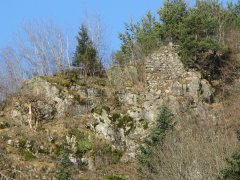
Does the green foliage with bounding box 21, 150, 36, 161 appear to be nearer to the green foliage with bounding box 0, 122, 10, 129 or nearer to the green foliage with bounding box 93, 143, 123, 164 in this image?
the green foliage with bounding box 0, 122, 10, 129

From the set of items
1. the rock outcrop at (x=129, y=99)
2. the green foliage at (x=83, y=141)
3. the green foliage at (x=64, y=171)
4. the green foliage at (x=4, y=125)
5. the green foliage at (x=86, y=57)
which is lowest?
the green foliage at (x=64, y=171)

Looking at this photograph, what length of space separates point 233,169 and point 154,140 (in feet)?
22.1

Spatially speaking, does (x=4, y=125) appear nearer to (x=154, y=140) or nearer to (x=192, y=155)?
(x=154, y=140)

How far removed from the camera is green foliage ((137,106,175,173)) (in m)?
25.2

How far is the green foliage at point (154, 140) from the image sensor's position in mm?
25219

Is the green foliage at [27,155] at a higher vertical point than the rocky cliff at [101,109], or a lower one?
lower

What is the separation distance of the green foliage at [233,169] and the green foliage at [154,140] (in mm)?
5257

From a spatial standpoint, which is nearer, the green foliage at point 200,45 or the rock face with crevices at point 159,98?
the rock face with crevices at point 159,98

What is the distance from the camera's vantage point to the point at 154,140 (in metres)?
26.2

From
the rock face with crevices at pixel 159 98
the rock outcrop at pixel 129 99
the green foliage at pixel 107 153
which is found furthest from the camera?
the rock outcrop at pixel 129 99

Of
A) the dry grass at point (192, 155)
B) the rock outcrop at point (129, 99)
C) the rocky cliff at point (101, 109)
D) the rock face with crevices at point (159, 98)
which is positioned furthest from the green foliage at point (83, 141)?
the dry grass at point (192, 155)

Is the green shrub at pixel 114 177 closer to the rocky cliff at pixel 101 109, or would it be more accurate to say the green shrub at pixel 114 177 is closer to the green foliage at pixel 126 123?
the rocky cliff at pixel 101 109

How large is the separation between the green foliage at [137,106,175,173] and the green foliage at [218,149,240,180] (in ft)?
17.2

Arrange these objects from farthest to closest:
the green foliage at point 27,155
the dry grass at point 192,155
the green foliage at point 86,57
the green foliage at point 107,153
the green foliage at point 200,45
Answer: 1. the green foliage at point 86,57
2. the green foliage at point 200,45
3. the green foliage at point 107,153
4. the green foliage at point 27,155
5. the dry grass at point 192,155
